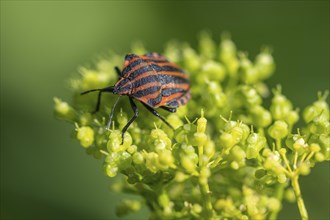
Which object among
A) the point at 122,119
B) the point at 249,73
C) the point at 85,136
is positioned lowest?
the point at 85,136

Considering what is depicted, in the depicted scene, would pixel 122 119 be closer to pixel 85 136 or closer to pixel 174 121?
pixel 85 136

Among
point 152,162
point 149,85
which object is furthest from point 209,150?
point 149,85

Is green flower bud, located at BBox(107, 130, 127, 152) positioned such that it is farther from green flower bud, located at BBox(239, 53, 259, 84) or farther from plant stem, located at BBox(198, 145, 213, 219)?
green flower bud, located at BBox(239, 53, 259, 84)

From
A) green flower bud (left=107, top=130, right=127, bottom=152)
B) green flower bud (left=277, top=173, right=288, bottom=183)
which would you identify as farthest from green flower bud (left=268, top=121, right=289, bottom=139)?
green flower bud (left=107, top=130, right=127, bottom=152)

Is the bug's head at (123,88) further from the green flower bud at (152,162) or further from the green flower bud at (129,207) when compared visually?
the green flower bud at (129,207)

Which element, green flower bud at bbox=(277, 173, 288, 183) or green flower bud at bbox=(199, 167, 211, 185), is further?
green flower bud at bbox=(277, 173, 288, 183)

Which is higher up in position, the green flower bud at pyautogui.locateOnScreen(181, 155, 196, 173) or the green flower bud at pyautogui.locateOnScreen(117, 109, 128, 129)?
the green flower bud at pyautogui.locateOnScreen(117, 109, 128, 129)

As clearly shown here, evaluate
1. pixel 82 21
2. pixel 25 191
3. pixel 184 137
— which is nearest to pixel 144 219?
pixel 25 191

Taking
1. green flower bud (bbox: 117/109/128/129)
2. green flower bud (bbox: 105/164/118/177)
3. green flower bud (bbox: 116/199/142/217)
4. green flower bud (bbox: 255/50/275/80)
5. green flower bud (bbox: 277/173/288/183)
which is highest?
green flower bud (bbox: 255/50/275/80)
